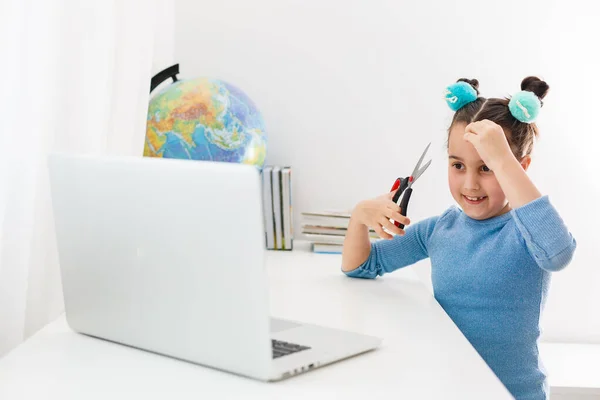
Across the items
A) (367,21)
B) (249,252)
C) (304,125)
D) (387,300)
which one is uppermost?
(367,21)

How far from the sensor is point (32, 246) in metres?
1.17

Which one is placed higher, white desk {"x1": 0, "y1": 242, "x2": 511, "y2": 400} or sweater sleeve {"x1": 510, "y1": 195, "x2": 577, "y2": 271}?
sweater sleeve {"x1": 510, "y1": 195, "x2": 577, "y2": 271}

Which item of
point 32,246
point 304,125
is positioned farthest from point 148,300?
point 304,125

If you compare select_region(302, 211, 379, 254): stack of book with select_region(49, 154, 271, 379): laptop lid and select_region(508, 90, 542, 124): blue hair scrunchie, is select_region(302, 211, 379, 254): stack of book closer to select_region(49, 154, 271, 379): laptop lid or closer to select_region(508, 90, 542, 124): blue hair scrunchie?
select_region(508, 90, 542, 124): blue hair scrunchie

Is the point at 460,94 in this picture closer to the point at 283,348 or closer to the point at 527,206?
the point at 527,206

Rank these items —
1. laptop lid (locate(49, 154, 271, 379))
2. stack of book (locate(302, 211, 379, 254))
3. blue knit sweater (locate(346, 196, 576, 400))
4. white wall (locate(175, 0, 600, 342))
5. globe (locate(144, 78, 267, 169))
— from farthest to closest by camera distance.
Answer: white wall (locate(175, 0, 600, 342))
stack of book (locate(302, 211, 379, 254))
globe (locate(144, 78, 267, 169))
blue knit sweater (locate(346, 196, 576, 400))
laptop lid (locate(49, 154, 271, 379))

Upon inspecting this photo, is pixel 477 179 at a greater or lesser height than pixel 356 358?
greater

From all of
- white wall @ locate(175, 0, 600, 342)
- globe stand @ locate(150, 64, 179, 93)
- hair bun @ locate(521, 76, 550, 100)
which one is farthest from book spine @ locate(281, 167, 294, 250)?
hair bun @ locate(521, 76, 550, 100)

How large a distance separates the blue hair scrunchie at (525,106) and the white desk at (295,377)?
0.38 m

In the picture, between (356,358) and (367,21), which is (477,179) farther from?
(367,21)

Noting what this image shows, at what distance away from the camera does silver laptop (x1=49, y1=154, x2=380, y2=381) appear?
79 centimetres

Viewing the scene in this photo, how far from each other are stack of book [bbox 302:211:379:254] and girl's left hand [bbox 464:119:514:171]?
0.64 meters

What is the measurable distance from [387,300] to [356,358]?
380 mm

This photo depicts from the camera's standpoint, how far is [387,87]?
2.07 m
